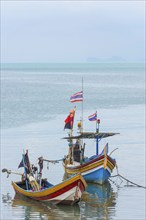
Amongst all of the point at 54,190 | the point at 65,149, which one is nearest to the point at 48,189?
the point at 54,190

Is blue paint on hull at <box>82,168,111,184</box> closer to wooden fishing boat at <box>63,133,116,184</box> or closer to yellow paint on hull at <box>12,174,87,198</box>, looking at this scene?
wooden fishing boat at <box>63,133,116,184</box>

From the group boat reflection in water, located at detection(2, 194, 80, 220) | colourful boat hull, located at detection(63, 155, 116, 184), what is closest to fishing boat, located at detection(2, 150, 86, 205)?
boat reflection in water, located at detection(2, 194, 80, 220)

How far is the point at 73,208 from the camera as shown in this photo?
28344 mm

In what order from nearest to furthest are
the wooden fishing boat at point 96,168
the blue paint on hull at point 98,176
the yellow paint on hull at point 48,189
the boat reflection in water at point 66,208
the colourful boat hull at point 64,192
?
1. the boat reflection in water at point 66,208
2. the yellow paint on hull at point 48,189
3. the colourful boat hull at point 64,192
4. the wooden fishing boat at point 96,168
5. the blue paint on hull at point 98,176

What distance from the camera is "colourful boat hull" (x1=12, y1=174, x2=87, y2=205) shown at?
27.7 meters

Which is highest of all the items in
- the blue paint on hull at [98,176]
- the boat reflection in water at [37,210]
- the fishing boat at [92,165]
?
the fishing boat at [92,165]

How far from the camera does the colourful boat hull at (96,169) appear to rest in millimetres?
32875

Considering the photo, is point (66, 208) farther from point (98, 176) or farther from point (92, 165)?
point (98, 176)

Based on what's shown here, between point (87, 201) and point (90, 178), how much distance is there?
11.8 ft

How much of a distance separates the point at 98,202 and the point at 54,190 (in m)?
2.76

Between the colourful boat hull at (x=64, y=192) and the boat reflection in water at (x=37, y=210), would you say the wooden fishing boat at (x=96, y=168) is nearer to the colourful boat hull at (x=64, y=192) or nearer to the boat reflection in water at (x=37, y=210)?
the boat reflection in water at (x=37, y=210)

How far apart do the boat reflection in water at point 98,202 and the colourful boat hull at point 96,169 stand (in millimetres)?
393

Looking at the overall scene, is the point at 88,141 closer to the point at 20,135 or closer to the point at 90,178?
the point at 20,135

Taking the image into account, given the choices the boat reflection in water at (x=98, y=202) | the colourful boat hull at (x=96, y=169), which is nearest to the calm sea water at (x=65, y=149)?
the boat reflection in water at (x=98, y=202)
